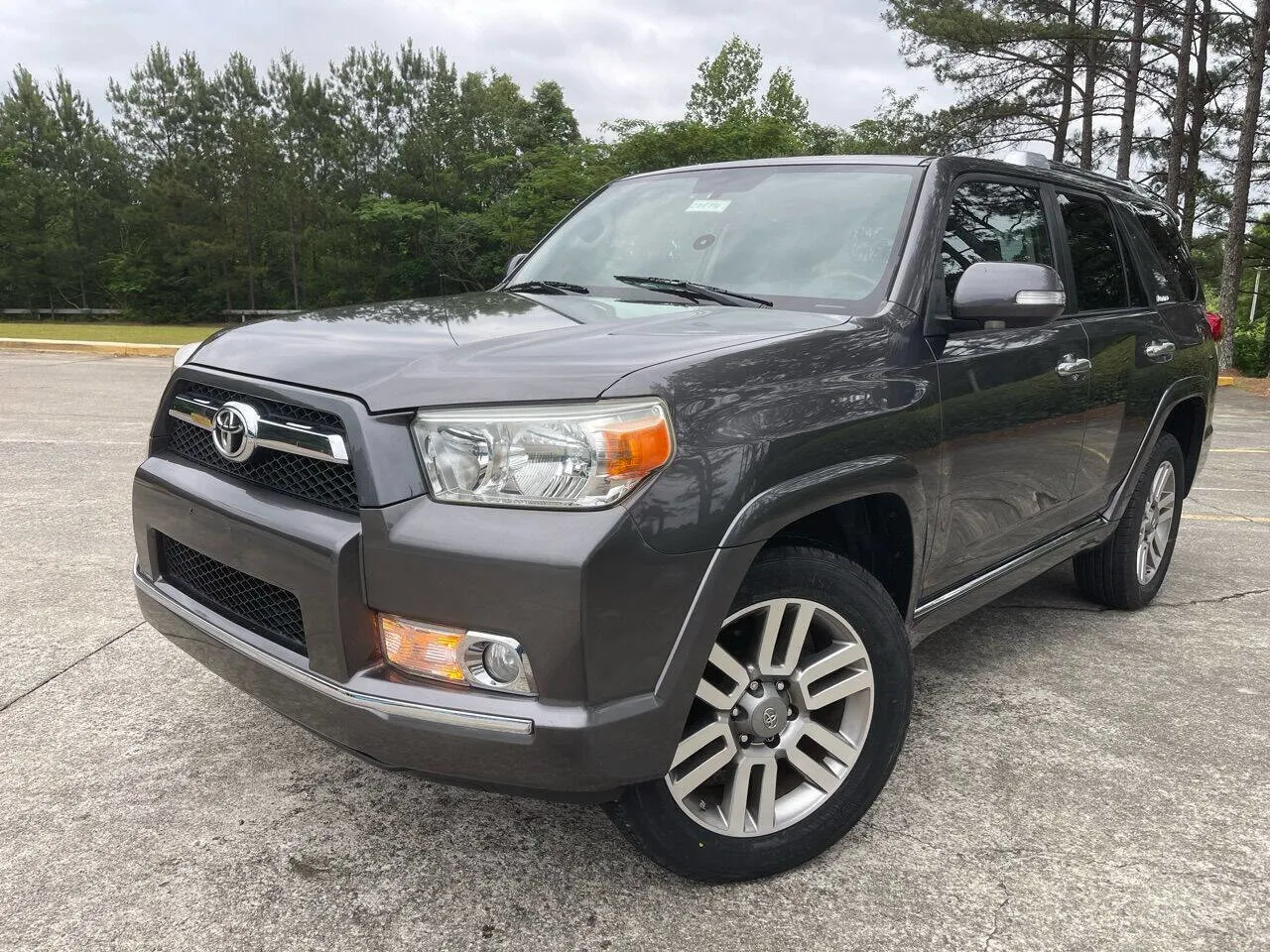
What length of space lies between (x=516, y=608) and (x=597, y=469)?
30 centimetres

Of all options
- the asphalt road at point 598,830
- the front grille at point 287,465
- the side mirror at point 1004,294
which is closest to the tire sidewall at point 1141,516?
the asphalt road at point 598,830

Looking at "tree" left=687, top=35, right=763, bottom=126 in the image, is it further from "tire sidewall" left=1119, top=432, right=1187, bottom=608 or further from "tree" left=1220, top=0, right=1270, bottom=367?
"tire sidewall" left=1119, top=432, right=1187, bottom=608

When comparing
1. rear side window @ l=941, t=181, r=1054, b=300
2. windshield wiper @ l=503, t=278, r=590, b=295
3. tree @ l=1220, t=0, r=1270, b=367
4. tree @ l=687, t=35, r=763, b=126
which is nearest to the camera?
rear side window @ l=941, t=181, r=1054, b=300

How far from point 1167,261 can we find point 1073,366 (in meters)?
1.56

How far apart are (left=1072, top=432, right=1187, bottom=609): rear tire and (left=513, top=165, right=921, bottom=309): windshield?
1.92 m

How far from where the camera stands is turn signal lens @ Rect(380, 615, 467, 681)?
1.88m

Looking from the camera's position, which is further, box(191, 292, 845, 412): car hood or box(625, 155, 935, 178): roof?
box(625, 155, 935, 178): roof

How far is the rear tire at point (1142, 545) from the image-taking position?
160 inches

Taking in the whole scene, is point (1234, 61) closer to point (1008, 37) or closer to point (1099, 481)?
point (1008, 37)

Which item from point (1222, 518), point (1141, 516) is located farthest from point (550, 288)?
point (1222, 518)

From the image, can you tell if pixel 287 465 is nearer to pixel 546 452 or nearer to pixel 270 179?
pixel 546 452

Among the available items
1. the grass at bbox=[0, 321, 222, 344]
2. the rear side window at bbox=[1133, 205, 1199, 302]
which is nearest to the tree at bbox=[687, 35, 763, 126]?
the grass at bbox=[0, 321, 222, 344]

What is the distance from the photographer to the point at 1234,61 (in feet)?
78.1

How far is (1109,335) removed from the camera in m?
3.56
